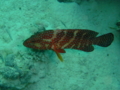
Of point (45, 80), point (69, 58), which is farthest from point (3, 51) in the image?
point (69, 58)

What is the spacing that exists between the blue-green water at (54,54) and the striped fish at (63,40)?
296mm

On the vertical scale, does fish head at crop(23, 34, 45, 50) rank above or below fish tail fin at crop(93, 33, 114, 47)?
above

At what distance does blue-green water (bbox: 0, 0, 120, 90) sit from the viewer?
373 centimetres

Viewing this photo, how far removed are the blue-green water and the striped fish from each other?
0.30 meters

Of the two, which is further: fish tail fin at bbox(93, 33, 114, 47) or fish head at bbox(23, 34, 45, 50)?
fish tail fin at bbox(93, 33, 114, 47)

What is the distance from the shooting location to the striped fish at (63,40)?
3817 mm

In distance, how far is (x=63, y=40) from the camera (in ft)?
13.3

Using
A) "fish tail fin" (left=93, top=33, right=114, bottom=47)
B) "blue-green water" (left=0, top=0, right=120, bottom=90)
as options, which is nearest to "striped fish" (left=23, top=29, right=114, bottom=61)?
"fish tail fin" (left=93, top=33, right=114, bottom=47)

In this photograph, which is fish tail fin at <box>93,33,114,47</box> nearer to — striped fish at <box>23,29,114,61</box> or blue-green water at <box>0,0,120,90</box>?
striped fish at <box>23,29,114,61</box>

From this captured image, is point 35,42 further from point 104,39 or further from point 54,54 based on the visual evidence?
point 104,39

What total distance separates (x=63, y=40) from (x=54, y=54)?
818mm

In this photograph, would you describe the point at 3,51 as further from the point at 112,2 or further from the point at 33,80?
the point at 112,2

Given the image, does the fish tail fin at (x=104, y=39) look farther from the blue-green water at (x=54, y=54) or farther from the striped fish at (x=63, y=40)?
the blue-green water at (x=54, y=54)

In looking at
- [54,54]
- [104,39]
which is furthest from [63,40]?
[104,39]
